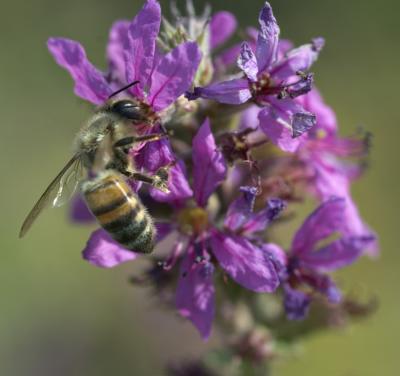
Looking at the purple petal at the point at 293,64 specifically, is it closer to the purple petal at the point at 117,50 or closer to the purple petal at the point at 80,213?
the purple petal at the point at 117,50

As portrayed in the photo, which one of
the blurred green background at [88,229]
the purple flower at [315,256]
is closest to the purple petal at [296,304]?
the purple flower at [315,256]

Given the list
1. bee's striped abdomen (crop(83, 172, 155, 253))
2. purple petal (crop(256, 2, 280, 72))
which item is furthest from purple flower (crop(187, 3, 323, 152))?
bee's striped abdomen (crop(83, 172, 155, 253))

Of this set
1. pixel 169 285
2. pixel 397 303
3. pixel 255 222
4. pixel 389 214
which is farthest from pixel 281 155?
pixel 389 214

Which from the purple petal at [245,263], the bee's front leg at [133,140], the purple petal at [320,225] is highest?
the bee's front leg at [133,140]

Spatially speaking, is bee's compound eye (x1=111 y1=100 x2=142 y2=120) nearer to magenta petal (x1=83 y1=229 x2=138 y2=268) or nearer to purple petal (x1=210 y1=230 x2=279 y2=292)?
magenta petal (x1=83 y1=229 x2=138 y2=268)

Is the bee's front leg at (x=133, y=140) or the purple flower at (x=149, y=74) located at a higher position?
the purple flower at (x=149, y=74)

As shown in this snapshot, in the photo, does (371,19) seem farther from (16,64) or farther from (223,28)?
(223,28)

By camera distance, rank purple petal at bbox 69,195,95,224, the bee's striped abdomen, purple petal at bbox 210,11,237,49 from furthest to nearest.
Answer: purple petal at bbox 69,195,95,224, purple petal at bbox 210,11,237,49, the bee's striped abdomen
